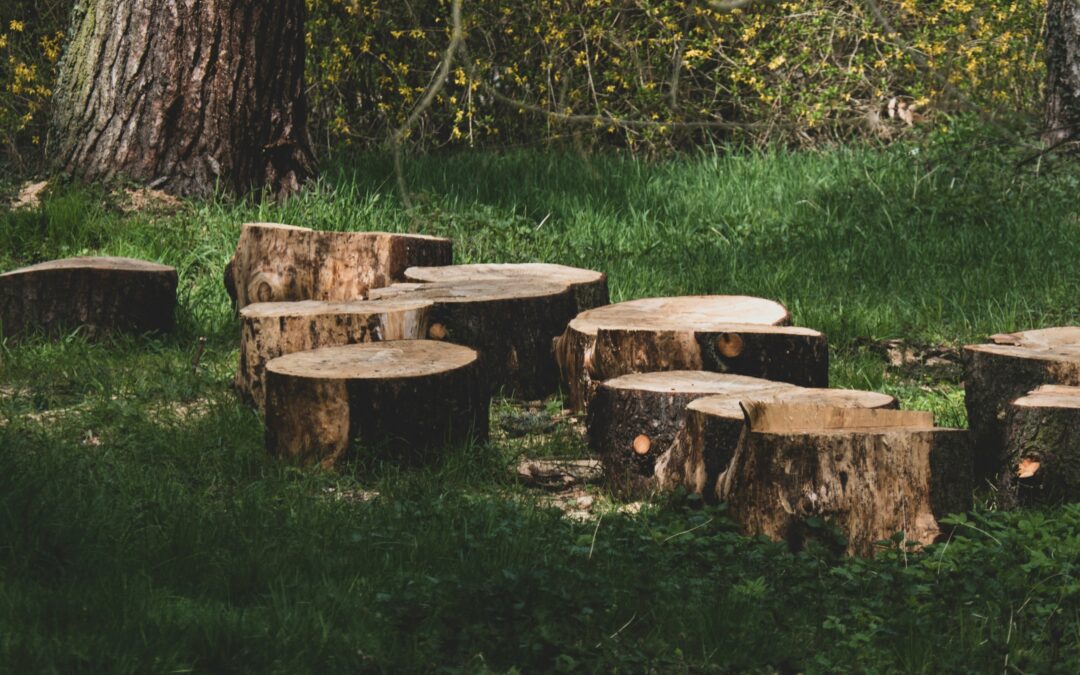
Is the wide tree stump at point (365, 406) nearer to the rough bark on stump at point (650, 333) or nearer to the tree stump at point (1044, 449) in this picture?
the rough bark on stump at point (650, 333)

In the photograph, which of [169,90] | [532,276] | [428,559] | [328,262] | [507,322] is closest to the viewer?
[428,559]

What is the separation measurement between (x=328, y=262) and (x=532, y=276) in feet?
3.40

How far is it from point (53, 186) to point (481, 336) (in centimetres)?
386

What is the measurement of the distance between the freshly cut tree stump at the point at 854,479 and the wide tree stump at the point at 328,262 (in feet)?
9.65

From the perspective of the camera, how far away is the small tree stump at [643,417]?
14.8ft

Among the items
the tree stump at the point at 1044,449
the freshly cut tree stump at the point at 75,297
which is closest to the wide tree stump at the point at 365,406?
the tree stump at the point at 1044,449

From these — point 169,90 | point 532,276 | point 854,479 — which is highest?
point 169,90

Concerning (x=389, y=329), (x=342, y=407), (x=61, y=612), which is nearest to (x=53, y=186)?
(x=389, y=329)

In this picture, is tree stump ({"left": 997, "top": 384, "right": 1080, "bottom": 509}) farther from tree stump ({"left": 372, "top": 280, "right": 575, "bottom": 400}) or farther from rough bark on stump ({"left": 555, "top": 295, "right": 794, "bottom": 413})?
tree stump ({"left": 372, "top": 280, "right": 575, "bottom": 400})

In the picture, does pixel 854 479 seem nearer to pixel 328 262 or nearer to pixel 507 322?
pixel 507 322

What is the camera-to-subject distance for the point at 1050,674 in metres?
3.04

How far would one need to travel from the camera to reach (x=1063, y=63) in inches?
388

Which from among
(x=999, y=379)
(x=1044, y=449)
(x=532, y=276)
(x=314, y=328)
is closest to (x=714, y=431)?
(x=1044, y=449)

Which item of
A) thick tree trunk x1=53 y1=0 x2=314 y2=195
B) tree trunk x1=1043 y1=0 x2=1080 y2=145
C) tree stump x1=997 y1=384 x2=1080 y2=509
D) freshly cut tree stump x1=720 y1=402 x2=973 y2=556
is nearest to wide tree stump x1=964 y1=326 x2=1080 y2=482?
tree stump x1=997 y1=384 x2=1080 y2=509
